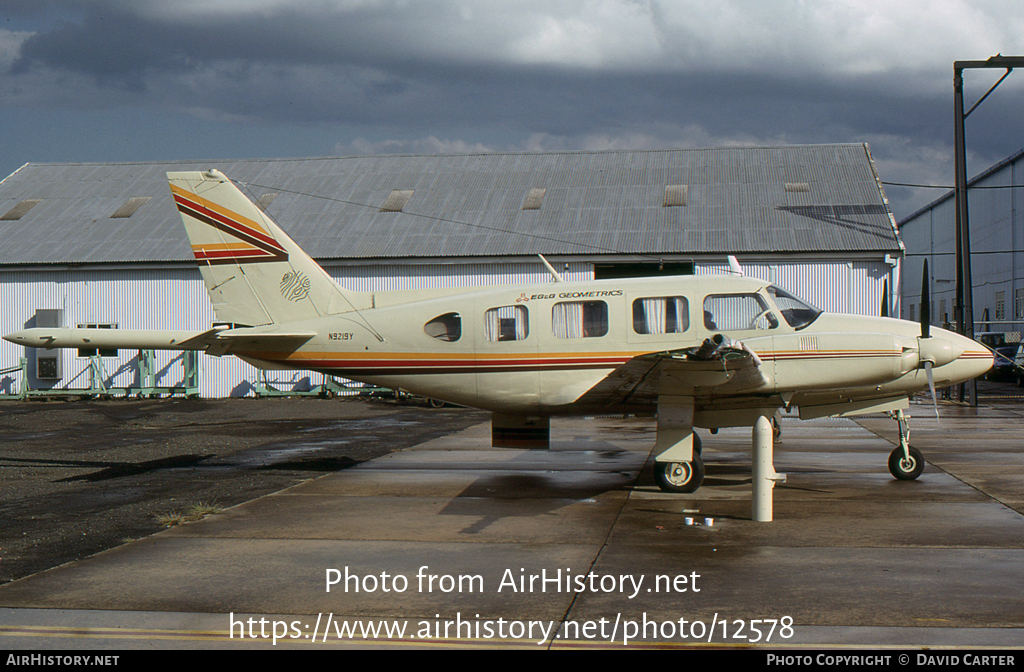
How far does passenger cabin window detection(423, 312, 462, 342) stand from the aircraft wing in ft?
6.44

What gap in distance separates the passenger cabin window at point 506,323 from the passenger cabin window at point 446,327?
391 millimetres

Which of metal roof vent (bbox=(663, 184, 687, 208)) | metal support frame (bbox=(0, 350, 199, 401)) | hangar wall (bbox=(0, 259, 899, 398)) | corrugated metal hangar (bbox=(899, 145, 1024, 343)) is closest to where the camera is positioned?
hangar wall (bbox=(0, 259, 899, 398))

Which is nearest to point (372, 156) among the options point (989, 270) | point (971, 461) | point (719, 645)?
point (971, 461)

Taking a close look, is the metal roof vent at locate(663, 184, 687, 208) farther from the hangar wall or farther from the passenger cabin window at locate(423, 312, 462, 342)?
the passenger cabin window at locate(423, 312, 462, 342)

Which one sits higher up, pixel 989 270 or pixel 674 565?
pixel 989 270

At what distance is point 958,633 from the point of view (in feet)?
19.2

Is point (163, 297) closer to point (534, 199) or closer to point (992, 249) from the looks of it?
point (534, 199)

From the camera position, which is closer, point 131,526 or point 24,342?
point 131,526

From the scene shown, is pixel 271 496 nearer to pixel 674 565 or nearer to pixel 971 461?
pixel 674 565

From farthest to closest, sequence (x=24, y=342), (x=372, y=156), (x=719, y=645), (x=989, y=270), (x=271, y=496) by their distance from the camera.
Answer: (x=989, y=270), (x=372, y=156), (x=24, y=342), (x=271, y=496), (x=719, y=645)

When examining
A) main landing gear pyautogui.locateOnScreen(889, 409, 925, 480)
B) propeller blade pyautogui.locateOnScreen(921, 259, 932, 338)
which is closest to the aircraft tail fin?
propeller blade pyautogui.locateOnScreen(921, 259, 932, 338)

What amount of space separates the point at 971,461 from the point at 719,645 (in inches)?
399

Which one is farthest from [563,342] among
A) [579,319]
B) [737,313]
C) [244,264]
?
[244,264]

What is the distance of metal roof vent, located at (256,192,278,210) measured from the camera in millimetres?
33906
